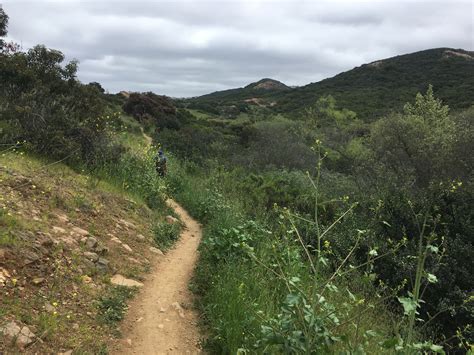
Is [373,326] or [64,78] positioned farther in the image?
[64,78]

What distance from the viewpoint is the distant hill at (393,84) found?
5431cm

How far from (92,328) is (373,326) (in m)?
3.30

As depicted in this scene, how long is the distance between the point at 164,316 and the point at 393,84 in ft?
244

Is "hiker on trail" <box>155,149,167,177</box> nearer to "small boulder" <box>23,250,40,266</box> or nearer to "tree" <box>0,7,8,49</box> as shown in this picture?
"tree" <box>0,7,8,49</box>

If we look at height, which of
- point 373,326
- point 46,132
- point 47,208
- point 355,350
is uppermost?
point 46,132

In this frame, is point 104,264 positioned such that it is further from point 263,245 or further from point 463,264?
point 463,264

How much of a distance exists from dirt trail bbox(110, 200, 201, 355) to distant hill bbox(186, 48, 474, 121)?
4365cm

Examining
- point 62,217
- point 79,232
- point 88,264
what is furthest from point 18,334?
point 62,217

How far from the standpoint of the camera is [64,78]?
10.6 meters

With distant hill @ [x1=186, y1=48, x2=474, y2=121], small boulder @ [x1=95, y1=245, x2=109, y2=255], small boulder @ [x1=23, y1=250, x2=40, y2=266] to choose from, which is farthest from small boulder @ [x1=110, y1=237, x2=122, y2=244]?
distant hill @ [x1=186, y1=48, x2=474, y2=121]

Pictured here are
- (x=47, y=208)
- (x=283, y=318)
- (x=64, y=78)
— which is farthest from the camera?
(x=64, y=78)

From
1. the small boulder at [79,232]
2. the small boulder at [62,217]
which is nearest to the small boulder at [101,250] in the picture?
the small boulder at [79,232]

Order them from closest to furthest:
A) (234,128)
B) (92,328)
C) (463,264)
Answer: (92,328)
(463,264)
(234,128)

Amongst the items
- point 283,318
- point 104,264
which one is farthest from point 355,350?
point 104,264
